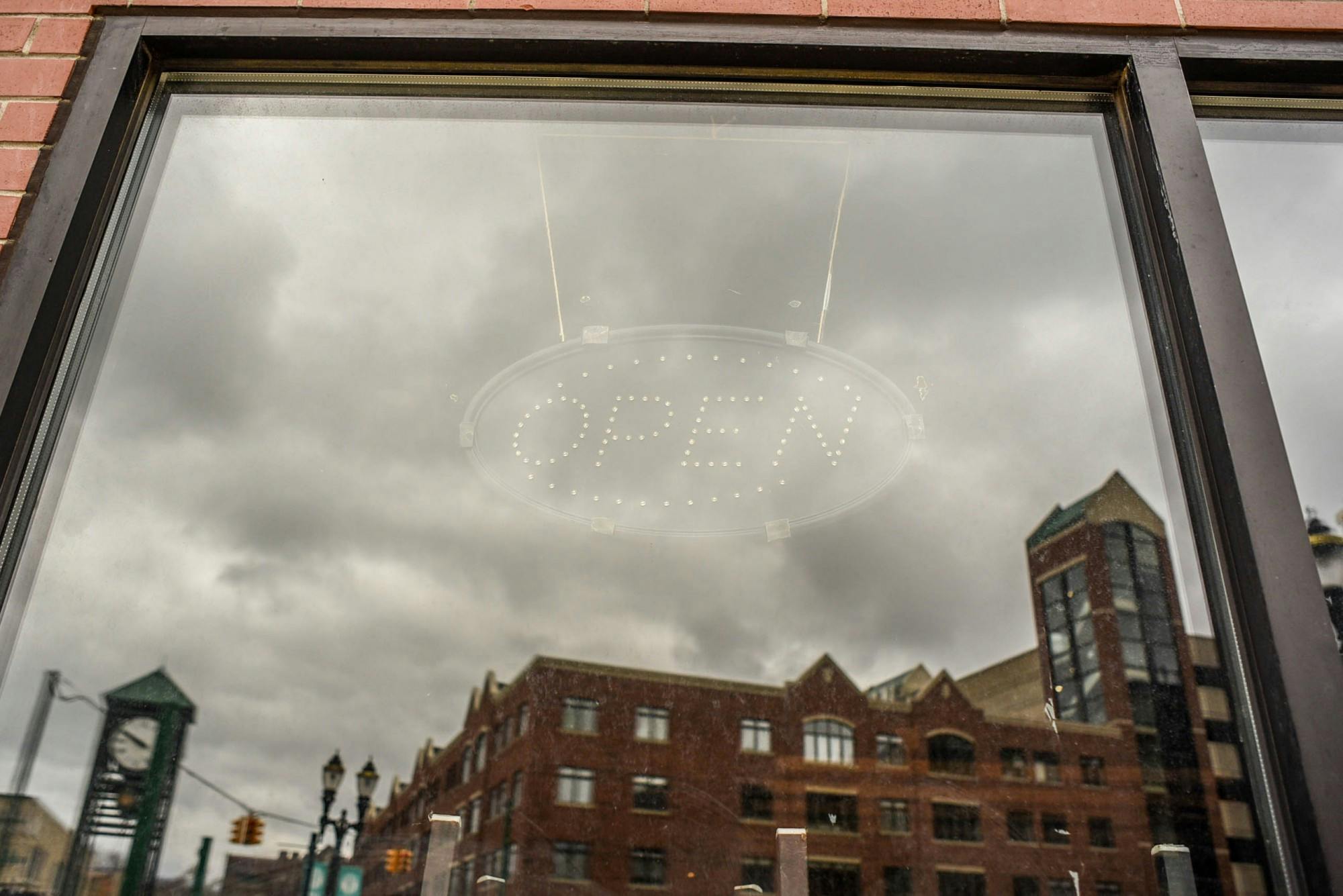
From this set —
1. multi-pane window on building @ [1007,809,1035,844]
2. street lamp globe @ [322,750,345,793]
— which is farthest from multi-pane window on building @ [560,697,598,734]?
multi-pane window on building @ [1007,809,1035,844]

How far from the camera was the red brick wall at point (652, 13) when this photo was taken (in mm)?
1043

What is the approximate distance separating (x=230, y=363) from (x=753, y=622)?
8.77m

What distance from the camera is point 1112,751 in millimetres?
2637

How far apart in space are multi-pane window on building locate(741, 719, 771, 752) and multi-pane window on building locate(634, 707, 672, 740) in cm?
572

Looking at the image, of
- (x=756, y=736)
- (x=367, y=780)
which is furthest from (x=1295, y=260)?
(x=756, y=736)

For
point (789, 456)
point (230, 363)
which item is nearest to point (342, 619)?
point (789, 456)

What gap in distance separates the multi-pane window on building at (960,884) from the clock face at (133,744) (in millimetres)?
21658

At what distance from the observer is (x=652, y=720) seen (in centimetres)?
973

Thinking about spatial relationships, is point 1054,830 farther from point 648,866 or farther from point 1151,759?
point 1151,759

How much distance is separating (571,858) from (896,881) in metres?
9.83

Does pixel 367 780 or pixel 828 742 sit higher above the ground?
pixel 828 742

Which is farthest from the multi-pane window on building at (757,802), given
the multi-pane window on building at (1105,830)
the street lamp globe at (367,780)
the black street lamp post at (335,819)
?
the multi-pane window on building at (1105,830)

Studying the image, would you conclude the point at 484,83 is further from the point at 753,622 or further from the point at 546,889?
the point at 546,889

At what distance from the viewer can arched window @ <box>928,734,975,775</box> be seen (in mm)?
22188
